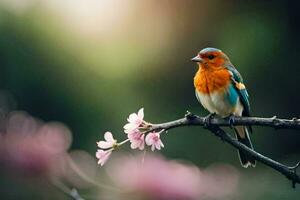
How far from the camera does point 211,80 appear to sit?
9.22 ft

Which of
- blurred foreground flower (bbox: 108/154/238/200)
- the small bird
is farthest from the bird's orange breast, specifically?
blurred foreground flower (bbox: 108/154/238/200)

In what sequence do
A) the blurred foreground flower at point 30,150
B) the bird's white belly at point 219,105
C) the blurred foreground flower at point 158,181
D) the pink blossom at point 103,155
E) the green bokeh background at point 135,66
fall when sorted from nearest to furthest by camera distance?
the pink blossom at point 103,155 < the blurred foreground flower at point 158,181 < the bird's white belly at point 219,105 < the blurred foreground flower at point 30,150 < the green bokeh background at point 135,66

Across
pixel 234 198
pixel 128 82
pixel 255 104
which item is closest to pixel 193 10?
pixel 255 104

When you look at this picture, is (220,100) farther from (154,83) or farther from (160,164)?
(154,83)

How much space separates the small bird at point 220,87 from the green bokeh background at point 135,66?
175 centimetres

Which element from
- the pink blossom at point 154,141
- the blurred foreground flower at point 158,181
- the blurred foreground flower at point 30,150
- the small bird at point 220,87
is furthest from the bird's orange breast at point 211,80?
the pink blossom at point 154,141

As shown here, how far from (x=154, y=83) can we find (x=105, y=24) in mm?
631

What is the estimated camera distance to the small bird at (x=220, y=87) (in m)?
2.77

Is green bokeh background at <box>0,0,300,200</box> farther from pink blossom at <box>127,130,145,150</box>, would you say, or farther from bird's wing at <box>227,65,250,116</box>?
pink blossom at <box>127,130,145,150</box>

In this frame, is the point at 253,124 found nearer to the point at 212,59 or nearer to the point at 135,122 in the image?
the point at 135,122

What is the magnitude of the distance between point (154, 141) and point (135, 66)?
3509 mm

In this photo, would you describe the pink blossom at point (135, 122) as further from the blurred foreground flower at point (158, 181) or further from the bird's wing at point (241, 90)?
the bird's wing at point (241, 90)

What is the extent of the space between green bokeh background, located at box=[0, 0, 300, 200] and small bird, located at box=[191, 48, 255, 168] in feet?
5.73

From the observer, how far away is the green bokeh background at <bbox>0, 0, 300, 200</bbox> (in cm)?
530
